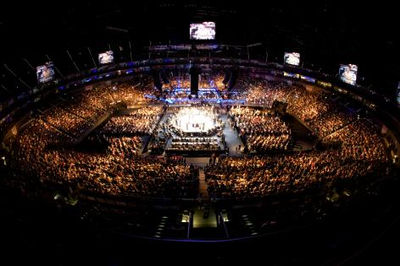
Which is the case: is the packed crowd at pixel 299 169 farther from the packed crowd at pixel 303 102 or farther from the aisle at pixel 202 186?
the packed crowd at pixel 303 102

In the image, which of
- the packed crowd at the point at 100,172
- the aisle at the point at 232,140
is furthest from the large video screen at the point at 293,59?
the packed crowd at the point at 100,172

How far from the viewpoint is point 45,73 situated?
32.0 m

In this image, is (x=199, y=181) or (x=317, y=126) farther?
(x=317, y=126)

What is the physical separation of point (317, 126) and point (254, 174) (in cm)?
1416

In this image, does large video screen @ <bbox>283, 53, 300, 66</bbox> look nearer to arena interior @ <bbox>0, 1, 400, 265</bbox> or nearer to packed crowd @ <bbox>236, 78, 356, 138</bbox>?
arena interior @ <bbox>0, 1, 400, 265</bbox>

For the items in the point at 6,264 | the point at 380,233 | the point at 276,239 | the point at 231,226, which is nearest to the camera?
the point at 6,264

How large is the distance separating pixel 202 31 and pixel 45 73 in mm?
20934

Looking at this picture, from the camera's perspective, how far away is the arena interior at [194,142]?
37.2 feet

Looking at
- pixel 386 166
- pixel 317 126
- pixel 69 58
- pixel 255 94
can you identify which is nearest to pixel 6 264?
pixel 386 166

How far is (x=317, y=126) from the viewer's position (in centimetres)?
2981

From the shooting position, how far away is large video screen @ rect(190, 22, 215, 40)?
41031 mm

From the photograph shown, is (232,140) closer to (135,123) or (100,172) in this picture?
(135,123)

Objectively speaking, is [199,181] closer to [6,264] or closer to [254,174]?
[254,174]

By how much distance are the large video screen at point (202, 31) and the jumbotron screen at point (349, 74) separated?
704 inches
